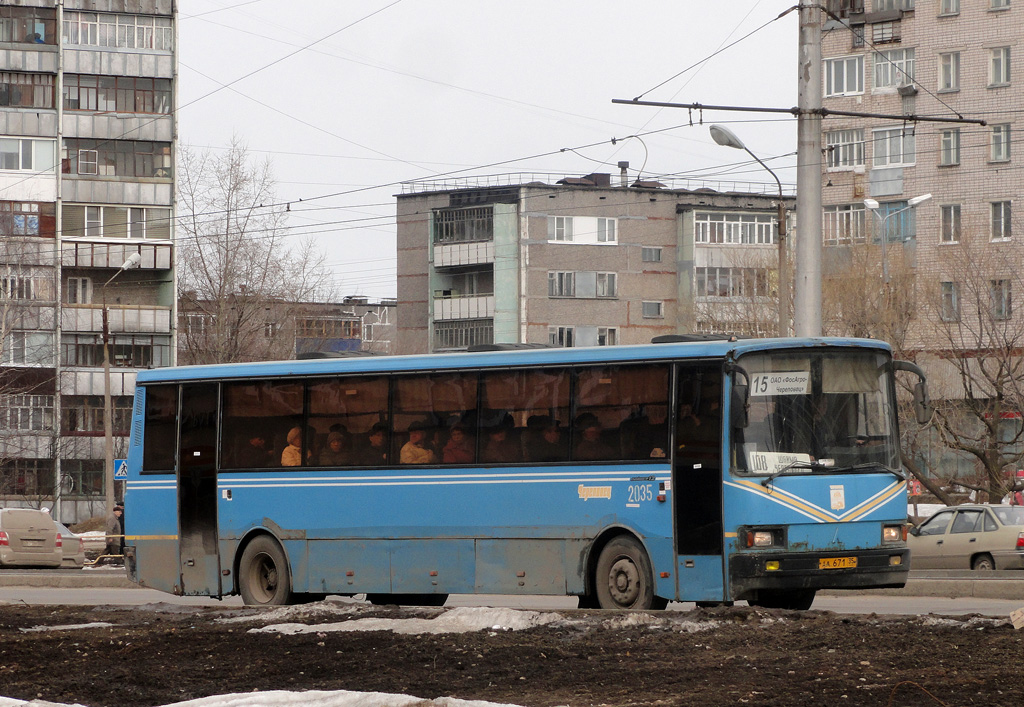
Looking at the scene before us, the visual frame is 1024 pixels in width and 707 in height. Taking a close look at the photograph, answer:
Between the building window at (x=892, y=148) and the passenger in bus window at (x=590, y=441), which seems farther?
the building window at (x=892, y=148)

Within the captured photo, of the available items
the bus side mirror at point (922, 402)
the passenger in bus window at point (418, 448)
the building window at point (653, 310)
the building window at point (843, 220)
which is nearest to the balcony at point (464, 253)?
the building window at point (653, 310)

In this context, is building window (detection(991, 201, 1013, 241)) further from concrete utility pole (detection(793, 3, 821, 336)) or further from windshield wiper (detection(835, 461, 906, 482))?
windshield wiper (detection(835, 461, 906, 482))

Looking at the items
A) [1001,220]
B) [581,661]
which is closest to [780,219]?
[581,661]

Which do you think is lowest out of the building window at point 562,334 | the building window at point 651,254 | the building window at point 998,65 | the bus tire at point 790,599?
the bus tire at point 790,599

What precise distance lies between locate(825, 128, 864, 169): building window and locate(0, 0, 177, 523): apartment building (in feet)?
90.0

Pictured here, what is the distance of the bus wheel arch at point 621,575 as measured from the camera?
51.2ft

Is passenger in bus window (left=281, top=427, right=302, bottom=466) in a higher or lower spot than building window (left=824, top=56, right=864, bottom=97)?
lower

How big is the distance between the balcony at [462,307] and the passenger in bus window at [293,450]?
236 ft

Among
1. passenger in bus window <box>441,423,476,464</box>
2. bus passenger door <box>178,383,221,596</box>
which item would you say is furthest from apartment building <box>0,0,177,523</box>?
passenger in bus window <box>441,423,476,464</box>

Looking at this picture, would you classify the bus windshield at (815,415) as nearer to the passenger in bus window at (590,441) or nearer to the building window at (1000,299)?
the passenger in bus window at (590,441)

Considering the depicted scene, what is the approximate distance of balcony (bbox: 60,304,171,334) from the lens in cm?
6512

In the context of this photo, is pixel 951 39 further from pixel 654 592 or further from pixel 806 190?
pixel 654 592

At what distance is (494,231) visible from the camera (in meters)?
90.5

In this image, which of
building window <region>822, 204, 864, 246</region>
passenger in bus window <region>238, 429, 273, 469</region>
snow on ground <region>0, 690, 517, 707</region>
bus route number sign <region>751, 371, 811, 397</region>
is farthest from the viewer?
building window <region>822, 204, 864, 246</region>
